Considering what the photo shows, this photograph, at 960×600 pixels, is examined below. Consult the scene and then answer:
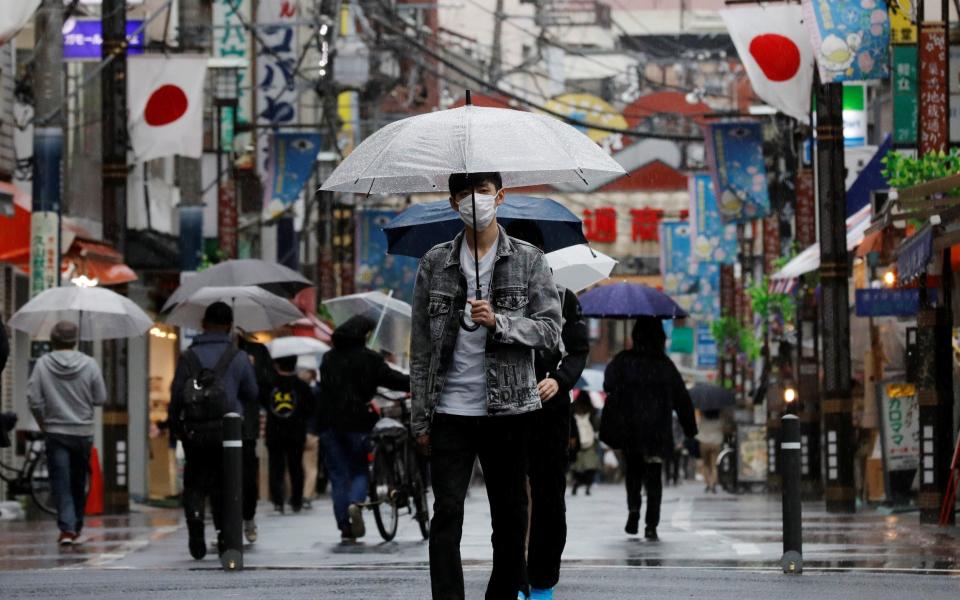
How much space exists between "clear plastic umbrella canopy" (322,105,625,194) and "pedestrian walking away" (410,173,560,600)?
19cm

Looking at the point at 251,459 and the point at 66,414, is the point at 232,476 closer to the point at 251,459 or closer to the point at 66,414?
the point at 251,459

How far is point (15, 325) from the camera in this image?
19.6 m

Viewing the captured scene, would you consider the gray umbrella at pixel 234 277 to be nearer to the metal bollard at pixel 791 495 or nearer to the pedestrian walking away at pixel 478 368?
the metal bollard at pixel 791 495

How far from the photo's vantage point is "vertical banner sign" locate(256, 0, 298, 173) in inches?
1573

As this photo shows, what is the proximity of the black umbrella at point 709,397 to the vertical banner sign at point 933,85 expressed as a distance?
18.2m

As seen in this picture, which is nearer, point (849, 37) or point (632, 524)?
point (632, 524)

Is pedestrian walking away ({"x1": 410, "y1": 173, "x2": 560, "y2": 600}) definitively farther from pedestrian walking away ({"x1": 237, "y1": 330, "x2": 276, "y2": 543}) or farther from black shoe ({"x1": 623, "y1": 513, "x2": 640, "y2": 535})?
black shoe ({"x1": 623, "y1": 513, "x2": 640, "y2": 535})

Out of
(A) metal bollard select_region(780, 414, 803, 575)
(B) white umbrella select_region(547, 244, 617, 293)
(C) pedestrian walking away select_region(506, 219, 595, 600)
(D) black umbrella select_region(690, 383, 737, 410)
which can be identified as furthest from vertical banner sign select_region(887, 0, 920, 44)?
(D) black umbrella select_region(690, 383, 737, 410)

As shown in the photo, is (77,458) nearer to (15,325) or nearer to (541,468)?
(15,325)

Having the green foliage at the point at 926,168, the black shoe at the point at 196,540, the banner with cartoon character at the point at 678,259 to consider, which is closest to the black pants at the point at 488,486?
the black shoe at the point at 196,540

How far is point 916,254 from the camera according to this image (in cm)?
1830

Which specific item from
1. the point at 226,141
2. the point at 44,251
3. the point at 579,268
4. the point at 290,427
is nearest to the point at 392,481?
the point at 579,268

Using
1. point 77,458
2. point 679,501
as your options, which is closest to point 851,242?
point 679,501

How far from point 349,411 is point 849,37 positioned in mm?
7615
